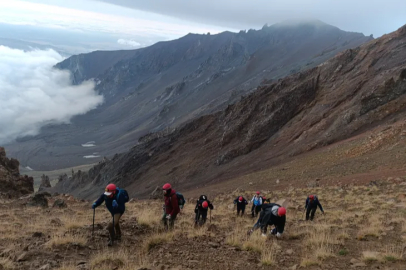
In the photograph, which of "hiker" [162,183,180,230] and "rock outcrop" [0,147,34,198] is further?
"rock outcrop" [0,147,34,198]

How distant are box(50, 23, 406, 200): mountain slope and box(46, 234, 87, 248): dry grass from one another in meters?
26.3

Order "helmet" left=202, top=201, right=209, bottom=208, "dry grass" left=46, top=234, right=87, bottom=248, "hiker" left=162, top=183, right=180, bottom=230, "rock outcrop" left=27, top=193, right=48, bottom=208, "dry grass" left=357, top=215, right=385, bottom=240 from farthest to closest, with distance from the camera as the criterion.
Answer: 1. "rock outcrop" left=27, top=193, right=48, bottom=208
2. "helmet" left=202, top=201, right=209, bottom=208
3. "hiker" left=162, top=183, right=180, bottom=230
4. "dry grass" left=357, top=215, right=385, bottom=240
5. "dry grass" left=46, top=234, right=87, bottom=248

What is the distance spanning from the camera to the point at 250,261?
687cm

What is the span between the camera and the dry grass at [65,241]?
7.32 metres

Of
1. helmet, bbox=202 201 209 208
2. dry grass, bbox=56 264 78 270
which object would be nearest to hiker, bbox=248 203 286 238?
helmet, bbox=202 201 209 208

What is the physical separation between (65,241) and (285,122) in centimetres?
4885

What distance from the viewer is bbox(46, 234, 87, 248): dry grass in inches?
288

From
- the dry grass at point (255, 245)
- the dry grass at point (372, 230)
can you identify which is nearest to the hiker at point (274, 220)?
the dry grass at point (255, 245)

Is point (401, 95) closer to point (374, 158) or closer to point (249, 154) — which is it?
point (374, 158)

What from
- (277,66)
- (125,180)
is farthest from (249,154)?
(277,66)

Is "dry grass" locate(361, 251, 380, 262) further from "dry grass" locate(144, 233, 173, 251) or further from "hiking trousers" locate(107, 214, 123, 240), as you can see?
"hiking trousers" locate(107, 214, 123, 240)

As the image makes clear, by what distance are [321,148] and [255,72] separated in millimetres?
149019

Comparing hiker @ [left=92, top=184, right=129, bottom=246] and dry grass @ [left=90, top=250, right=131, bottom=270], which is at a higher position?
hiker @ [left=92, top=184, right=129, bottom=246]

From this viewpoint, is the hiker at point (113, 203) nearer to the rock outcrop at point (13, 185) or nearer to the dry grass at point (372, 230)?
the dry grass at point (372, 230)
